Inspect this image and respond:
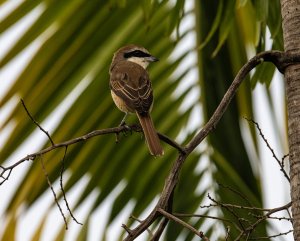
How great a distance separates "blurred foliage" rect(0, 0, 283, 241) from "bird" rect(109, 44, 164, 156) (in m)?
0.10

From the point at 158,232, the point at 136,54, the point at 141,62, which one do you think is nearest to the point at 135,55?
the point at 136,54

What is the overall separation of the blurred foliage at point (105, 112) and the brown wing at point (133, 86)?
10 centimetres

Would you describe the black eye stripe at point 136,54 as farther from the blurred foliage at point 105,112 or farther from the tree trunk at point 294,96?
the tree trunk at point 294,96

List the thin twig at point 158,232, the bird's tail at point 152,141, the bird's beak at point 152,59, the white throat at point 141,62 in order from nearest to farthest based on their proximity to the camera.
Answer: the thin twig at point 158,232 < the bird's tail at point 152,141 < the bird's beak at point 152,59 < the white throat at point 141,62

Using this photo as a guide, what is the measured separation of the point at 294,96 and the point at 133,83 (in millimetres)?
2296

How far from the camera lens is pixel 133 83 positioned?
5.53 m

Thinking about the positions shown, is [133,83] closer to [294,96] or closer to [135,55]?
[135,55]

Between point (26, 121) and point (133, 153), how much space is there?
70 centimetres

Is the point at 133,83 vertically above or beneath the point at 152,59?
beneath

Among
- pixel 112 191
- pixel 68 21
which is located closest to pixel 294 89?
pixel 112 191

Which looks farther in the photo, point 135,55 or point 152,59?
point 135,55

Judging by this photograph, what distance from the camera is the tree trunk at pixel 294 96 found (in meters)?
3.18

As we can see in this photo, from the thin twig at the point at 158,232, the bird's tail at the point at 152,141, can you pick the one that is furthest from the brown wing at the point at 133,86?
the thin twig at the point at 158,232

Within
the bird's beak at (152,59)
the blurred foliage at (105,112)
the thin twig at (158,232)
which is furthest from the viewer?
the bird's beak at (152,59)
